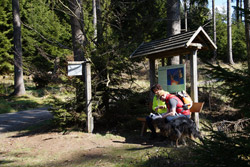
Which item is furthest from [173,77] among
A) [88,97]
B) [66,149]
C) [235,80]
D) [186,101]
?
[235,80]

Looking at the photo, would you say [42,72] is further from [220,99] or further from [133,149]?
[220,99]

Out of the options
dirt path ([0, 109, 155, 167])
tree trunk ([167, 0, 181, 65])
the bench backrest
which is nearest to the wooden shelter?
the bench backrest

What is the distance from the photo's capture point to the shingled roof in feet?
20.6

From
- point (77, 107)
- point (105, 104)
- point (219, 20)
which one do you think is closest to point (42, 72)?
point (77, 107)

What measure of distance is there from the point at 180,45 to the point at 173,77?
1093mm

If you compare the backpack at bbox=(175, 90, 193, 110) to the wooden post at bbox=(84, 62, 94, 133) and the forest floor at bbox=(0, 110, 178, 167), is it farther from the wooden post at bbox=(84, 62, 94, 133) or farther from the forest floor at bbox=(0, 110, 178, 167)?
the wooden post at bbox=(84, 62, 94, 133)

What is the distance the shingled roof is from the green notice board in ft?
1.51

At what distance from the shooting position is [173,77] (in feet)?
22.9

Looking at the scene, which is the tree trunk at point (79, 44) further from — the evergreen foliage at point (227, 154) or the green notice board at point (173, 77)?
the evergreen foliage at point (227, 154)

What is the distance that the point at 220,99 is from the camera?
10.1 meters

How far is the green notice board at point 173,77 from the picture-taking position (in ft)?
21.9

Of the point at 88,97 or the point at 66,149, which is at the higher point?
the point at 88,97

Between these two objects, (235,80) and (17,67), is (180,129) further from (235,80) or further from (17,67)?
(17,67)

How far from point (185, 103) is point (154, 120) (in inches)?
35.9
